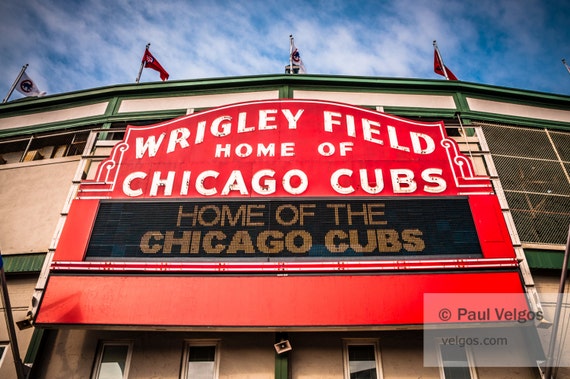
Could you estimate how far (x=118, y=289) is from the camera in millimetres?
7555

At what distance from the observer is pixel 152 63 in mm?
15312

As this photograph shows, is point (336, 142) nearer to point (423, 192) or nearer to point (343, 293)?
A: point (423, 192)

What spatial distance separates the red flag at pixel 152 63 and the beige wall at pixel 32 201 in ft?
18.6

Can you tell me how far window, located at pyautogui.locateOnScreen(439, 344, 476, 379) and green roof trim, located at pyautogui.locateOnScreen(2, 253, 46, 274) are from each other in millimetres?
9816

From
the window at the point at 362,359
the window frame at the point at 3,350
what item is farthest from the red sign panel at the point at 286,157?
the window frame at the point at 3,350

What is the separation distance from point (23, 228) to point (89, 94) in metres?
5.24

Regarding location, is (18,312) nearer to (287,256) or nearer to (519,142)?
(287,256)

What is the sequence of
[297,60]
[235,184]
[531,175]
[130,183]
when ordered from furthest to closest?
[297,60] < [531,175] < [130,183] < [235,184]

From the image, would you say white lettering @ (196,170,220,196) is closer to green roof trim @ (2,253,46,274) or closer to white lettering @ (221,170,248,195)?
white lettering @ (221,170,248,195)

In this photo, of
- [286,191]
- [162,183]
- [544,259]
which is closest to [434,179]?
[544,259]

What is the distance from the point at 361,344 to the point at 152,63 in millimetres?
13347

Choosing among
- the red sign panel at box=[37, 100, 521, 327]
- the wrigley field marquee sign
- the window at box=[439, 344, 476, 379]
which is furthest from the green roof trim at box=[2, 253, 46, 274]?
the window at box=[439, 344, 476, 379]

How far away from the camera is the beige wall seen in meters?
10.2

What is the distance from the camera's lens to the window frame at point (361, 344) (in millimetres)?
7750
